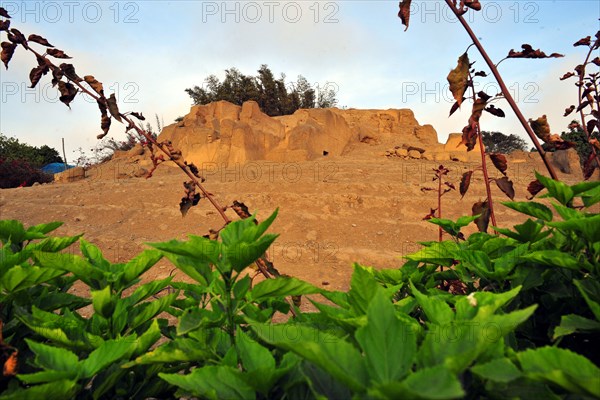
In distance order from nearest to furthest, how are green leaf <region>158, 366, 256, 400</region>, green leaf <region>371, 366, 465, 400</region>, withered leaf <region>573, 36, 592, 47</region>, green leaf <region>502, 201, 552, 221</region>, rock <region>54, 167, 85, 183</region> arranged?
green leaf <region>371, 366, 465, 400</region> < green leaf <region>158, 366, 256, 400</region> < green leaf <region>502, 201, 552, 221</region> < withered leaf <region>573, 36, 592, 47</region> < rock <region>54, 167, 85, 183</region>

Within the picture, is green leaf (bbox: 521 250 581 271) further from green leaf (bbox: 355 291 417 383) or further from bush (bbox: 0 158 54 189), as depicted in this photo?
bush (bbox: 0 158 54 189)

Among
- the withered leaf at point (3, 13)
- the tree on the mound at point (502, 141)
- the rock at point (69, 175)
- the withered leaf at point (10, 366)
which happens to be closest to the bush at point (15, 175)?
the rock at point (69, 175)

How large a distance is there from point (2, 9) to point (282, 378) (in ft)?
5.71

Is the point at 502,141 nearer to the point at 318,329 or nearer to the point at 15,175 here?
the point at 15,175

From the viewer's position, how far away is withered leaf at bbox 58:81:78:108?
1758mm

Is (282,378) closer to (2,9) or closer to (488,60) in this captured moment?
(488,60)

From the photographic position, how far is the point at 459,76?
158cm

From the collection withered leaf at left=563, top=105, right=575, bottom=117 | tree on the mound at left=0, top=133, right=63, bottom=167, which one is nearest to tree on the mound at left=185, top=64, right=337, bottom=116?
tree on the mound at left=0, top=133, right=63, bottom=167

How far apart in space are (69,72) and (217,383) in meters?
1.51

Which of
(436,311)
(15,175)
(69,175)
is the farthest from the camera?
(15,175)

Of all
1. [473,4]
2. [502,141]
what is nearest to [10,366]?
[473,4]

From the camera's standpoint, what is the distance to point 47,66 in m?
1.74

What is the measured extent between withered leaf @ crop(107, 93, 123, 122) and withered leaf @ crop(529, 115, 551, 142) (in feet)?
5.12

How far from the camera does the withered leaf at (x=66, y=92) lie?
69.2 inches
